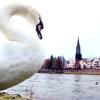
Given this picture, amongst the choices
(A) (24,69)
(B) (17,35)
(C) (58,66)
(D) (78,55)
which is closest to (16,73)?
(A) (24,69)

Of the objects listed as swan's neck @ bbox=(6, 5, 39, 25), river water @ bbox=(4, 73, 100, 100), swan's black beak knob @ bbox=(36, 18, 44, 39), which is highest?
swan's neck @ bbox=(6, 5, 39, 25)

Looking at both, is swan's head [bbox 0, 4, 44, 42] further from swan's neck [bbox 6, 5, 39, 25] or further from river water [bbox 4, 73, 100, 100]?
river water [bbox 4, 73, 100, 100]

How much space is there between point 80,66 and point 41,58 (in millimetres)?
81748

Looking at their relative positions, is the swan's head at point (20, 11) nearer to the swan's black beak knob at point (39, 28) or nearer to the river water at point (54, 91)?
the swan's black beak knob at point (39, 28)

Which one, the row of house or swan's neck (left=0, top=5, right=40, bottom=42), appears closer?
swan's neck (left=0, top=5, right=40, bottom=42)

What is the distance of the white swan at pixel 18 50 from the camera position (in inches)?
172

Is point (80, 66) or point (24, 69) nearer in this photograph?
point (24, 69)

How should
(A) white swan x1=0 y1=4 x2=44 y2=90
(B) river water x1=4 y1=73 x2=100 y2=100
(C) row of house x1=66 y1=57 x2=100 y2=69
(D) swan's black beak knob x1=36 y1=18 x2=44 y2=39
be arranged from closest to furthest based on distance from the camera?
1. (A) white swan x1=0 y1=4 x2=44 y2=90
2. (D) swan's black beak knob x1=36 y1=18 x2=44 y2=39
3. (B) river water x1=4 y1=73 x2=100 y2=100
4. (C) row of house x1=66 y1=57 x2=100 y2=69

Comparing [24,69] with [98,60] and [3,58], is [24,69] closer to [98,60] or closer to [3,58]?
[3,58]

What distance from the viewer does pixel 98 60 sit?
90500 mm

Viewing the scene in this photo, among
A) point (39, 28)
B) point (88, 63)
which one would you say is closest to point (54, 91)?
point (39, 28)

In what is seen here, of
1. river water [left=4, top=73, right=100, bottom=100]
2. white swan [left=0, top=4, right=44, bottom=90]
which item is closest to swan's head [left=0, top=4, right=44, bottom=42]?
white swan [left=0, top=4, right=44, bottom=90]

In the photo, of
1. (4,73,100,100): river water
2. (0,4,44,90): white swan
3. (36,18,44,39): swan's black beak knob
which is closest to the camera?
(0,4,44,90): white swan

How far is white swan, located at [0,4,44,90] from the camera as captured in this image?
4375 mm
